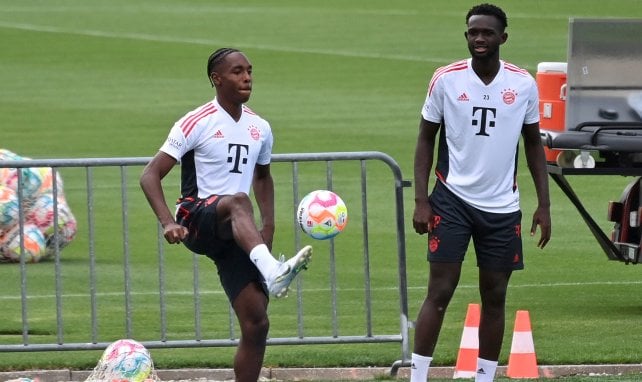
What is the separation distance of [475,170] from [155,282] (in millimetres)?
6146

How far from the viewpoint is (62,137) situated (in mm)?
25859

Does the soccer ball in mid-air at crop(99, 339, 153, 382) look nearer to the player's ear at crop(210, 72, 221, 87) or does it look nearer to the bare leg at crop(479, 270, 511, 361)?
the player's ear at crop(210, 72, 221, 87)

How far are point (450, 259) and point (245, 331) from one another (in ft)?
3.86

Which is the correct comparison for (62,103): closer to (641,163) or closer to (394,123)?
(394,123)

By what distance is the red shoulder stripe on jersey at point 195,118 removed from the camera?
8562mm

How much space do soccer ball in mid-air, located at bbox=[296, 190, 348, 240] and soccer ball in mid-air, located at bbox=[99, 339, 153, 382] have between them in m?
1.14

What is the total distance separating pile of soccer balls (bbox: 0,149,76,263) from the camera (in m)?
14.4

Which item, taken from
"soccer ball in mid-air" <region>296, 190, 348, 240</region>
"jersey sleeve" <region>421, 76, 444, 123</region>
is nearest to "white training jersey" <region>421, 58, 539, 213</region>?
"jersey sleeve" <region>421, 76, 444, 123</region>

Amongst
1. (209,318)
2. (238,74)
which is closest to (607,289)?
(209,318)

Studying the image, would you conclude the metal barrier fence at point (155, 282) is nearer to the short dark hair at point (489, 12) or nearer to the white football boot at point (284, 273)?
the short dark hair at point (489, 12)

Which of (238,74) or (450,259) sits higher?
(238,74)

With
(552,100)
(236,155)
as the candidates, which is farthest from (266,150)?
(552,100)

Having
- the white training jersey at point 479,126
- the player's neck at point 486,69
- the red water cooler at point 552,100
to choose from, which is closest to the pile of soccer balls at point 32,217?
the red water cooler at point 552,100

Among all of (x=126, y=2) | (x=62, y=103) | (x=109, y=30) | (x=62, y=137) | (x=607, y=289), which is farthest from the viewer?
(x=126, y=2)
